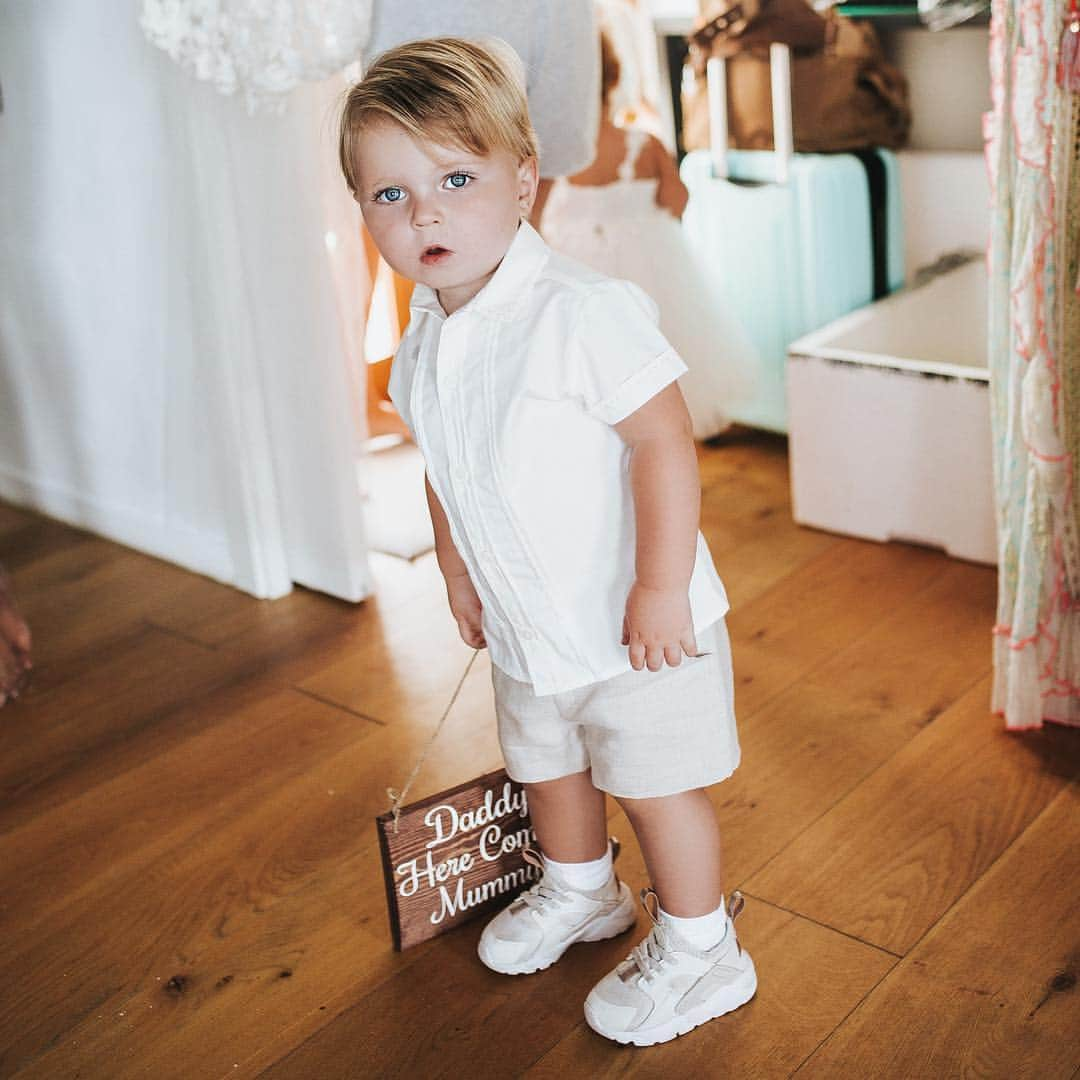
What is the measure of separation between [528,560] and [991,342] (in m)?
0.74

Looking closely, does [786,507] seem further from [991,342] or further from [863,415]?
[991,342]

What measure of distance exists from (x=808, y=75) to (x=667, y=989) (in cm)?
170

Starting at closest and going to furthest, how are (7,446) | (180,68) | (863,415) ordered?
(180,68), (863,415), (7,446)

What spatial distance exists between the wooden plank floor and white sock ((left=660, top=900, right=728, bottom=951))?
8cm

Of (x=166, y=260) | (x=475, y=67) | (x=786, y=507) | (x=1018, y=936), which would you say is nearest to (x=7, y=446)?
(x=166, y=260)

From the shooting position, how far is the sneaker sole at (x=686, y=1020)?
1.31 m

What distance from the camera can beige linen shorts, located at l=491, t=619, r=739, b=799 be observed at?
125 cm

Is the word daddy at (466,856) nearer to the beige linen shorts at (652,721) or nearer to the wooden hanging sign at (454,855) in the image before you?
the wooden hanging sign at (454,855)

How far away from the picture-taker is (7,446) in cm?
284

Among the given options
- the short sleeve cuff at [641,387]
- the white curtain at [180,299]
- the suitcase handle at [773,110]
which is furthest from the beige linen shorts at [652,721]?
the suitcase handle at [773,110]

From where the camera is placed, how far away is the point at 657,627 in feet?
3.86

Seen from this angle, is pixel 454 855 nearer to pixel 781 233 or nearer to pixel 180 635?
pixel 180 635

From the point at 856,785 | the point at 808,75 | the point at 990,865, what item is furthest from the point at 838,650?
the point at 808,75

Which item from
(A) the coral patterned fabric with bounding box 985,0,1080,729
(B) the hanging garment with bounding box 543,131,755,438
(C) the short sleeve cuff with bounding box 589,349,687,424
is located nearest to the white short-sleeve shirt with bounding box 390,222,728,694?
(C) the short sleeve cuff with bounding box 589,349,687,424
